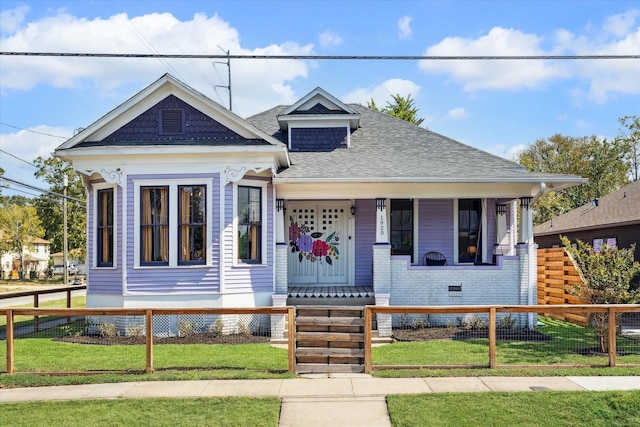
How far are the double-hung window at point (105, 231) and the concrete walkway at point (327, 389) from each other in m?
5.25

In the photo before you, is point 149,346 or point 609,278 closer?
point 149,346

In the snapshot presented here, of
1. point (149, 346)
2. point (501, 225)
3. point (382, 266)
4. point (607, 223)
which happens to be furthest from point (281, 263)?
point (607, 223)

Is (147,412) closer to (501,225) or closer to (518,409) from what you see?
(518,409)

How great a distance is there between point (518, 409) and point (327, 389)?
8.09 ft

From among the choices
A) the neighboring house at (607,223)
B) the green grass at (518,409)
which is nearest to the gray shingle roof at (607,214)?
the neighboring house at (607,223)

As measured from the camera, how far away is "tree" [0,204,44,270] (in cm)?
5112

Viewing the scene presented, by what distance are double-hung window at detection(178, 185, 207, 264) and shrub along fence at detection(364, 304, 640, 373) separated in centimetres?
420

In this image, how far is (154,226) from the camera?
495 inches

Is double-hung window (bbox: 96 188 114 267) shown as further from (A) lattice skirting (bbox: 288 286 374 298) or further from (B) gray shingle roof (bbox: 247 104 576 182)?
(A) lattice skirting (bbox: 288 286 374 298)

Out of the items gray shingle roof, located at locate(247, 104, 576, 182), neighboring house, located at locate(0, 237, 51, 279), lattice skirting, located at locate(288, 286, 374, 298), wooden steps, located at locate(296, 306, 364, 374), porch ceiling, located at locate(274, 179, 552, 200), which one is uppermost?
gray shingle roof, located at locate(247, 104, 576, 182)

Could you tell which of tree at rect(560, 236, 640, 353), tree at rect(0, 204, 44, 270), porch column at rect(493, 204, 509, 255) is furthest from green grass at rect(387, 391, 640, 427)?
Answer: tree at rect(0, 204, 44, 270)

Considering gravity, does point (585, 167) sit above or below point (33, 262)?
above

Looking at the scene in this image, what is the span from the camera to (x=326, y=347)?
927cm

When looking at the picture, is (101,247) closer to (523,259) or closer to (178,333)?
(178,333)
